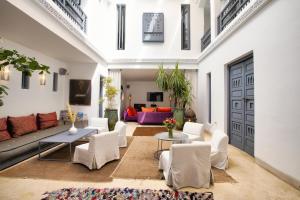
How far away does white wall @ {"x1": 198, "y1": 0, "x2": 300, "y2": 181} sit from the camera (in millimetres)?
2346

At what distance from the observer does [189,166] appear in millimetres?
2289

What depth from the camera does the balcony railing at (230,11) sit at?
395 cm

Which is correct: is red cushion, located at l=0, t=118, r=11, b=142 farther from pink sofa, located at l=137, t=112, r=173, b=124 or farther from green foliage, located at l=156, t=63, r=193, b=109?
pink sofa, located at l=137, t=112, r=173, b=124

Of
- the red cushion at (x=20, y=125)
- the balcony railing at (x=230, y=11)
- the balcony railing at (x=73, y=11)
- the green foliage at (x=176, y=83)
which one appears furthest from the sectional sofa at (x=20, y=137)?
the balcony railing at (x=230, y=11)

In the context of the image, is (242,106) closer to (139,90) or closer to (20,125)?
(20,125)

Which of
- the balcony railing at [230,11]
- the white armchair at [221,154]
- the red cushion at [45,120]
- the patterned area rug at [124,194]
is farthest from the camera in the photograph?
the red cushion at [45,120]

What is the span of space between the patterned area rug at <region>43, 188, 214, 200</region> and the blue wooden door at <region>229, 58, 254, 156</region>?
2.27 m

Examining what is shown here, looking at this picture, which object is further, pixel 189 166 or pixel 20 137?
pixel 20 137

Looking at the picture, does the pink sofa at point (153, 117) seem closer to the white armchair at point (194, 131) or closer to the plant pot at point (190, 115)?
the plant pot at point (190, 115)

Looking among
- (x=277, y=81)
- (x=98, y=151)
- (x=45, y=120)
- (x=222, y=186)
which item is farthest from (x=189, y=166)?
(x=45, y=120)

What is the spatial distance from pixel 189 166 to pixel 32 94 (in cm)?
471

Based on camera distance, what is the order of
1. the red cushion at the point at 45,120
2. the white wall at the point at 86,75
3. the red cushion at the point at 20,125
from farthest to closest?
the white wall at the point at 86,75 → the red cushion at the point at 45,120 → the red cushion at the point at 20,125

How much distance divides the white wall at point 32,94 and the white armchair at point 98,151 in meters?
2.37

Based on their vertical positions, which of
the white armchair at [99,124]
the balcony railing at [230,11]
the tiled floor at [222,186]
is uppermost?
the balcony railing at [230,11]
